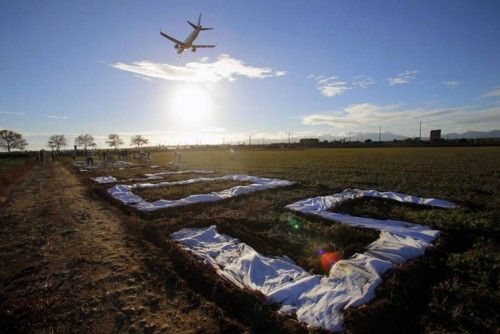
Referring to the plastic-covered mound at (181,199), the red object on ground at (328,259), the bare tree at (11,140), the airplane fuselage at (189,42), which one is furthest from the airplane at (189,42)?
the bare tree at (11,140)

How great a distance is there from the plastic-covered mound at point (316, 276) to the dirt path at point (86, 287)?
100 cm

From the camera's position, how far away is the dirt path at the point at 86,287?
3.92 metres

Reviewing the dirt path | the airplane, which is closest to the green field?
the dirt path

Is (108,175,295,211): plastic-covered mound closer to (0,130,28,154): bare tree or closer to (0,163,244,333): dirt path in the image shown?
(0,163,244,333): dirt path

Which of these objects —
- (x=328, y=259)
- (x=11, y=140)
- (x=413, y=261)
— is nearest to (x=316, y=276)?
(x=328, y=259)

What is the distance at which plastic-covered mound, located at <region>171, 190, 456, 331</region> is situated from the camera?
159 inches

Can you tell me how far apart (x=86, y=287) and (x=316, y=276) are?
3.88m

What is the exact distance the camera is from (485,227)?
23.8 feet

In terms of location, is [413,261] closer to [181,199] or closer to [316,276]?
[316,276]

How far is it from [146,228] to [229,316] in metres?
4.63

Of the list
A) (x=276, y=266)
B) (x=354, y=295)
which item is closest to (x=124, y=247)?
(x=276, y=266)

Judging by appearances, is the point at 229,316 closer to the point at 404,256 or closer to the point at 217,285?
the point at 217,285

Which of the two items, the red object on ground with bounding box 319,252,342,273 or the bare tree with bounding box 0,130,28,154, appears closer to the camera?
the red object on ground with bounding box 319,252,342,273

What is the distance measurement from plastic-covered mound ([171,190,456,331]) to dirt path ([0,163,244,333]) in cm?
100
